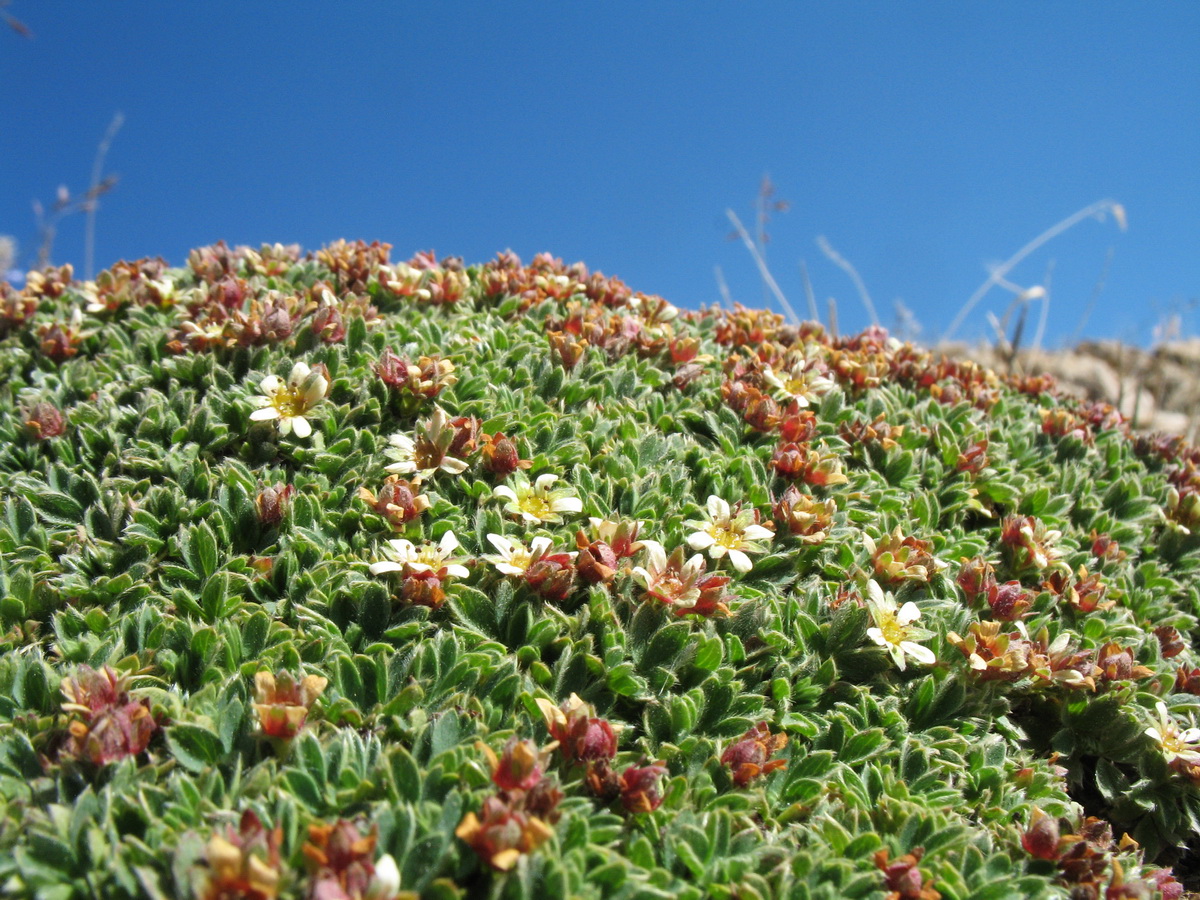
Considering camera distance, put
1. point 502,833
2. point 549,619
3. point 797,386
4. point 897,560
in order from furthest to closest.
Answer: point 797,386 < point 897,560 < point 549,619 < point 502,833

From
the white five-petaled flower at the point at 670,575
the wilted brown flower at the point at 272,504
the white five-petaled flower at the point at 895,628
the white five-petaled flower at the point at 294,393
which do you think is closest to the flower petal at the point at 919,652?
the white five-petaled flower at the point at 895,628

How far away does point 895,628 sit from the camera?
2.71m

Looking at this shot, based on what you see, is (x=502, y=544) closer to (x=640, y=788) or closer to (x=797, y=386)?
(x=640, y=788)

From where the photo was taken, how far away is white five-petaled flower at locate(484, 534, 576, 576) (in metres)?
2.58

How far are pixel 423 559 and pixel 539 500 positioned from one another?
0.47m

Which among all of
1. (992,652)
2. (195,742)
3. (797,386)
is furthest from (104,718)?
(797,386)

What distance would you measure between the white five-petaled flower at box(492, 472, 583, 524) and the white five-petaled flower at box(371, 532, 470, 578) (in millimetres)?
250

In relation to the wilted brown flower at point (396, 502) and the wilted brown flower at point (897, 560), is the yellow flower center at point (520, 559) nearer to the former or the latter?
the wilted brown flower at point (396, 502)

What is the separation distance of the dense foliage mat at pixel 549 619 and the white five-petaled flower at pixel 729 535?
0.05 feet

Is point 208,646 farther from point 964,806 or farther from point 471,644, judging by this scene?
point 964,806

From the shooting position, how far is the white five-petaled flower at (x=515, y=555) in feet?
8.48

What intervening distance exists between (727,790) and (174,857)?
1.31 meters

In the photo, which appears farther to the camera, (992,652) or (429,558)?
(992,652)

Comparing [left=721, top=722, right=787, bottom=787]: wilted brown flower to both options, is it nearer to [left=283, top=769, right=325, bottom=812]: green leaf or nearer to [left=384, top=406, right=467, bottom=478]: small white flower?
[left=283, top=769, right=325, bottom=812]: green leaf
